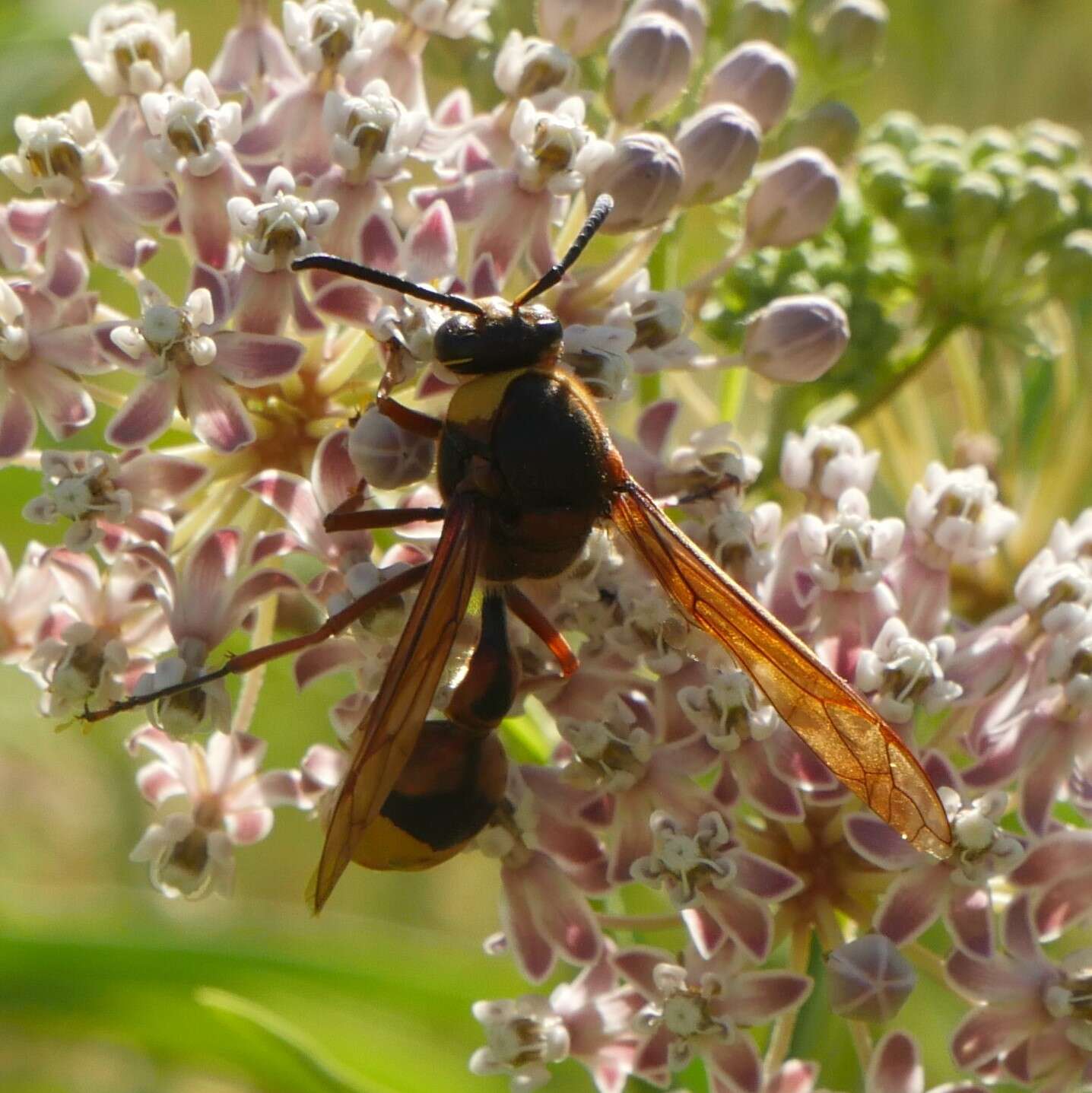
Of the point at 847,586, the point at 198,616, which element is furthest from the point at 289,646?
the point at 847,586

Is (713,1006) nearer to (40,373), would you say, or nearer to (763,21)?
(40,373)

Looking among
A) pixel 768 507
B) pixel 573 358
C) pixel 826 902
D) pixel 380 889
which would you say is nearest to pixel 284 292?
pixel 573 358

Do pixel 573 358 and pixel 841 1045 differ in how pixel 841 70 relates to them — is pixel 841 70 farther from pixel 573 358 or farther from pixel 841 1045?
pixel 841 1045

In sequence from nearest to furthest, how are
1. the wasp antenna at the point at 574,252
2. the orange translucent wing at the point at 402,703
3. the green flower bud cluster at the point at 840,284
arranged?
the orange translucent wing at the point at 402,703 → the wasp antenna at the point at 574,252 → the green flower bud cluster at the point at 840,284

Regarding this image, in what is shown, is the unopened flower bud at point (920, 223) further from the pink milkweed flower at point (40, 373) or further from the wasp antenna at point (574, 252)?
the pink milkweed flower at point (40, 373)

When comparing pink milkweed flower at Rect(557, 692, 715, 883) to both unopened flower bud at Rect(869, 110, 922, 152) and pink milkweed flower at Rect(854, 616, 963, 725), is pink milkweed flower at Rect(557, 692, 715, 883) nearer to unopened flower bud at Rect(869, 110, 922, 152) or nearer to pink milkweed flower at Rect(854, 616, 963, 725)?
pink milkweed flower at Rect(854, 616, 963, 725)

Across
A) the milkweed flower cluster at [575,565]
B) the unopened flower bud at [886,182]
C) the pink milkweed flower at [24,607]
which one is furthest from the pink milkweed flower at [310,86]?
the unopened flower bud at [886,182]
